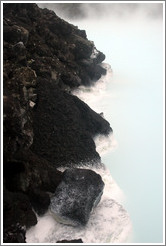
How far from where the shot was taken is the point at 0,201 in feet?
20.1

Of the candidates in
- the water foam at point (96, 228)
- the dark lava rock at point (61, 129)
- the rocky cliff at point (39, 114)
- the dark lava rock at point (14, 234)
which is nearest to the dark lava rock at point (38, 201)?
the rocky cliff at point (39, 114)

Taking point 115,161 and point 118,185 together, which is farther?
point 115,161

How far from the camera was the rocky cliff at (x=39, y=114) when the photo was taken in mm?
6965

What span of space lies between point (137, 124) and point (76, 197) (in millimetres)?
5696

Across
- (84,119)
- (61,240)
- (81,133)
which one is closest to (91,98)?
(84,119)

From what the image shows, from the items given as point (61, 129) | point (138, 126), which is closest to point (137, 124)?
point (138, 126)

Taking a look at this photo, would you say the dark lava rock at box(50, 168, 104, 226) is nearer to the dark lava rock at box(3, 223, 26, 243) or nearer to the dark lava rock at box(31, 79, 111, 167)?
the dark lava rock at box(3, 223, 26, 243)

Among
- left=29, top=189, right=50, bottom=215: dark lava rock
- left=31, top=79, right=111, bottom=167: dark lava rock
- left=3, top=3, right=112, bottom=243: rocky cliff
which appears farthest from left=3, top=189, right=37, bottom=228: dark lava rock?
left=31, top=79, right=111, bottom=167: dark lava rock

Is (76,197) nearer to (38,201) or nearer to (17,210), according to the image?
(38,201)

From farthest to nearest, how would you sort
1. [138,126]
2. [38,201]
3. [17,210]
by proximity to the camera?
1. [138,126]
2. [38,201]
3. [17,210]

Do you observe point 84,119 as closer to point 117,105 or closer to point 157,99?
point 117,105

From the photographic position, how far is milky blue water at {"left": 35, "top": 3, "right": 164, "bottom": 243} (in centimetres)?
786

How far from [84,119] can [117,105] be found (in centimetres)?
355

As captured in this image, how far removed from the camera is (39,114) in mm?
9320
